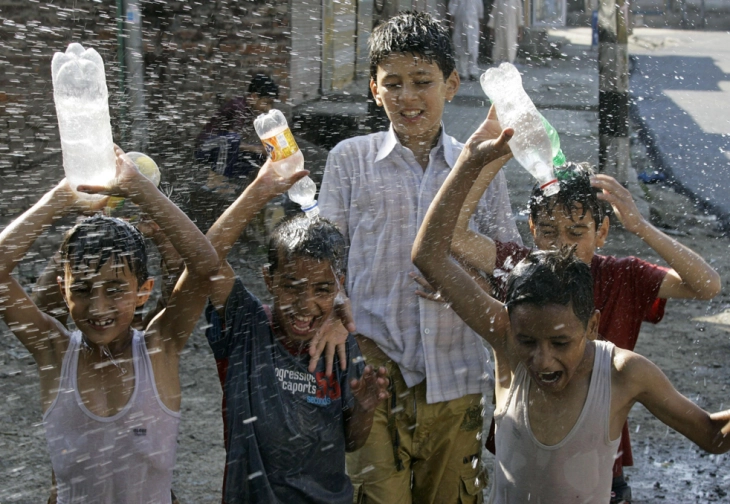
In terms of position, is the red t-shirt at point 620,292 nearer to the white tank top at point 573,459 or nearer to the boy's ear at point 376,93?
the white tank top at point 573,459

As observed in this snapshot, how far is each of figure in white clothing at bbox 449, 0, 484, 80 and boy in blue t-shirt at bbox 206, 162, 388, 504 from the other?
15.7 meters

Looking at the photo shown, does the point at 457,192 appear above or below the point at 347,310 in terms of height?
above

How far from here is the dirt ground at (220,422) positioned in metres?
4.22


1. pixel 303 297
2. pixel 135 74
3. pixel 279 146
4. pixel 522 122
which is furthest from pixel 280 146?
pixel 135 74

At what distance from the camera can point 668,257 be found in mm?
3238

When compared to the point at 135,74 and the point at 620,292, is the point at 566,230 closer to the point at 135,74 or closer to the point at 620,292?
the point at 620,292

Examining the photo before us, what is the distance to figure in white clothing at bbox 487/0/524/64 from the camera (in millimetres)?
20344

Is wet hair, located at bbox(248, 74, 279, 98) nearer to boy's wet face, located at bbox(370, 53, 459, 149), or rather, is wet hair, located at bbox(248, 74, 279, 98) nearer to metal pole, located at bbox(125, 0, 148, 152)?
metal pole, located at bbox(125, 0, 148, 152)

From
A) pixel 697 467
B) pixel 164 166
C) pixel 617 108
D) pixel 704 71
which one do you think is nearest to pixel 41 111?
pixel 164 166

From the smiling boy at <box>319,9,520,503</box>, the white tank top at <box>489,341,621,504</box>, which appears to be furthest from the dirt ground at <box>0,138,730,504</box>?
the white tank top at <box>489,341,621,504</box>

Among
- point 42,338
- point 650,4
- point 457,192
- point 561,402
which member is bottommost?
point 561,402

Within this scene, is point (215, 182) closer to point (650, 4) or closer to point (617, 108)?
point (617, 108)

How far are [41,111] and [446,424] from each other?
5778 mm

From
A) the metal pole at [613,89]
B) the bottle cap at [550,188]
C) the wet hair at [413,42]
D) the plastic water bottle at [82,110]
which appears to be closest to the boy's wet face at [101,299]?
the plastic water bottle at [82,110]
